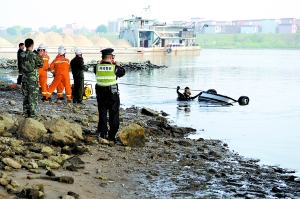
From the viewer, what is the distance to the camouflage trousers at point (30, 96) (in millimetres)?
10711

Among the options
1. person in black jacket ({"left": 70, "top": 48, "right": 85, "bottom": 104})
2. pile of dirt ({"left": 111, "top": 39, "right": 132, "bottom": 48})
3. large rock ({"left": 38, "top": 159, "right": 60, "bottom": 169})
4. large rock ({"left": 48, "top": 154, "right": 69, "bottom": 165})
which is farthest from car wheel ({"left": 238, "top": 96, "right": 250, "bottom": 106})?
pile of dirt ({"left": 111, "top": 39, "right": 132, "bottom": 48})

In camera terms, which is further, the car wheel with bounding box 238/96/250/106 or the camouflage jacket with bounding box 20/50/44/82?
the car wheel with bounding box 238/96/250/106

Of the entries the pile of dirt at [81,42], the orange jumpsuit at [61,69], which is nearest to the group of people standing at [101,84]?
the orange jumpsuit at [61,69]

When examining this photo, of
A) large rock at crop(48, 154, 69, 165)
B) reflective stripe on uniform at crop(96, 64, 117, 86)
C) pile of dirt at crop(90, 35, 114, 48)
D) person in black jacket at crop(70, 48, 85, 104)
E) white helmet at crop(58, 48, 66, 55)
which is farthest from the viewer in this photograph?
pile of dirt at crop(90, 35, 114, 48)

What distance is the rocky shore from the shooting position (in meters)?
6.75

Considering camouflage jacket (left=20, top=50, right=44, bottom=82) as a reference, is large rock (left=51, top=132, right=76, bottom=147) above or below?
below

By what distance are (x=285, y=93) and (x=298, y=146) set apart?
1895 centimetres

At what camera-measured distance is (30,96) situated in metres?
10.8

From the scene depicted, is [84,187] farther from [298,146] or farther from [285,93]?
[285,93]

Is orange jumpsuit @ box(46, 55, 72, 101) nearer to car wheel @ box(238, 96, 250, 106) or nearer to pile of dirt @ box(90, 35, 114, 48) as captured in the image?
car wheel @ box(238, 96, 250, 106)

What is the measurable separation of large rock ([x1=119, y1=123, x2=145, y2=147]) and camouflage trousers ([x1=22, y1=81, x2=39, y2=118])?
2.24 m

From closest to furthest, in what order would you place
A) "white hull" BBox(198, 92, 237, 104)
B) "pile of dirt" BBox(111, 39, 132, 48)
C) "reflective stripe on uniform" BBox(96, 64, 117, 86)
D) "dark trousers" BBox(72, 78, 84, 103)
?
"reflective stripe on uniform" BBox(96, 64, 117, 86)
"dark trousers" BBox(72, 78, 84, 103)
"white hull" BBox(198, 92, 237, 104)
"pile of dirt" BBox(111, 39, 132, 48)

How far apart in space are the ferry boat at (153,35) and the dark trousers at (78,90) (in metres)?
98.5

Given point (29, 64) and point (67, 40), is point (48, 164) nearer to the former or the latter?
point (29, 64)
